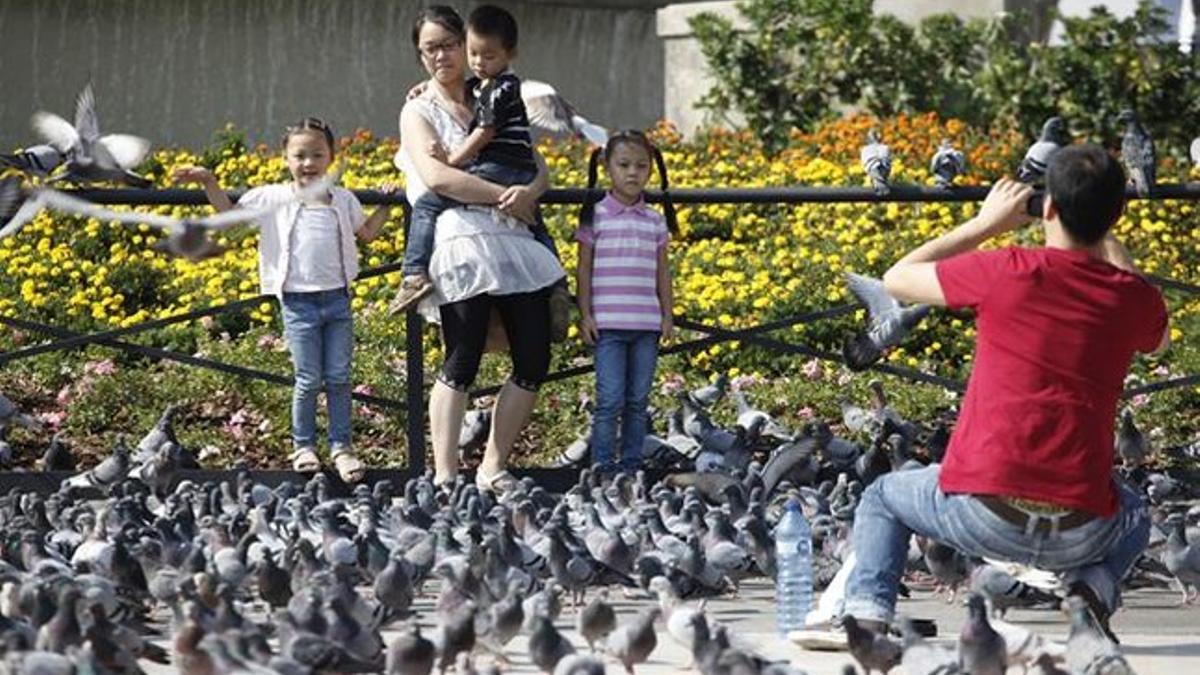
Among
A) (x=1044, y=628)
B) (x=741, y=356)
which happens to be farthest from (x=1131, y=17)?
(x=1044, y=628)

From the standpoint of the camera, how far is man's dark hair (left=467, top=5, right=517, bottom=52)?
10320 mm

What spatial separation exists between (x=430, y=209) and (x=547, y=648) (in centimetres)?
373

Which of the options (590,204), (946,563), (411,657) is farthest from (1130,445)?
(411,657)

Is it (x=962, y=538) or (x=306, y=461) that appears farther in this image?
(x=306, y=461)

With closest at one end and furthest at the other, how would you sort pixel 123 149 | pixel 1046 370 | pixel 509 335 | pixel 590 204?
1. pixel 1046 370
2. pixel 509 335
3. pixel 590 204
4. pixel 123 149

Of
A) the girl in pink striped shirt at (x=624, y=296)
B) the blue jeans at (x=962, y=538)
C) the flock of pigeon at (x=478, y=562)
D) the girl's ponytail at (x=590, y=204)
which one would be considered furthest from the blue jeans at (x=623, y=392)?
the blue jeans at (x=962, y=538)

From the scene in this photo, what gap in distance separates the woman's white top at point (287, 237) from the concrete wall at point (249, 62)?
7489 millimetres

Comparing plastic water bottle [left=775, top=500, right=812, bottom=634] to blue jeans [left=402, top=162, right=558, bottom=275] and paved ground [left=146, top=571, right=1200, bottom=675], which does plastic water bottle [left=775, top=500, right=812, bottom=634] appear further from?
blue jeans [left=402, top=162, right=558, bottom=275]

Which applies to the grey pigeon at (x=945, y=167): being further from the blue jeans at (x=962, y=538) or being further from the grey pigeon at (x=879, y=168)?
the blue jeans at (x=962, y=538)

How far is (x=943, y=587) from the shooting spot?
Result: 29.4 ft

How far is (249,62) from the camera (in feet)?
62.0

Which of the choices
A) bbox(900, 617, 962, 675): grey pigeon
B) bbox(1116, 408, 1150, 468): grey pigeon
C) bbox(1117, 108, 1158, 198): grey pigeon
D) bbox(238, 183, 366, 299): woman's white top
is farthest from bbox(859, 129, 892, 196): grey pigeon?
bbox(900, 617, 962, 675): grey pigeon

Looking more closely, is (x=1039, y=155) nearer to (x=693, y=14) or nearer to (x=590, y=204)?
(x=590, y=204)

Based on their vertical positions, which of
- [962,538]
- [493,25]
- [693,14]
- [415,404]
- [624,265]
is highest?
[493,25]
